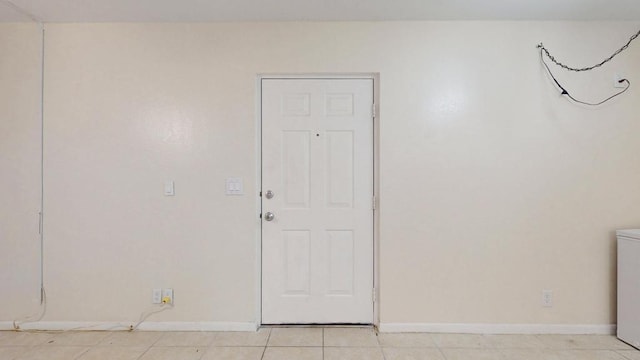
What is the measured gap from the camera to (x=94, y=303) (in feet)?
8.24

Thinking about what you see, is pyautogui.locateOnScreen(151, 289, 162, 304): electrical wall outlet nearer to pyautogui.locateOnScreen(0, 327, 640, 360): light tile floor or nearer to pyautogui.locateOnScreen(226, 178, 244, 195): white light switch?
pyautogui.locateOnScreen(0, 327, 640, 360): light tile floor

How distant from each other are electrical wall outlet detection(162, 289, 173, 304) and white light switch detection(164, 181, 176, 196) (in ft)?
2.38

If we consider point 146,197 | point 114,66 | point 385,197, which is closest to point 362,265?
point 385,197

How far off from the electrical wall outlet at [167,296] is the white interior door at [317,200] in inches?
26.9

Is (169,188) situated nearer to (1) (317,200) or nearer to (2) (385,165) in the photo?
(1) (317,200)

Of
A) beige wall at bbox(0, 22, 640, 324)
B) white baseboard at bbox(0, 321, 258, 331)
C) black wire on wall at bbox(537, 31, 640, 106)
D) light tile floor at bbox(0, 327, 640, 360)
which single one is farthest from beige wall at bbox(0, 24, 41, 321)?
black wire on wall at bbox(537, 31, 640, 106)

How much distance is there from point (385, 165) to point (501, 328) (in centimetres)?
146

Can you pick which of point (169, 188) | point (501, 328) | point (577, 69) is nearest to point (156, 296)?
point (169, 188)

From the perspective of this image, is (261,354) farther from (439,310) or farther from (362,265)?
(439,310)

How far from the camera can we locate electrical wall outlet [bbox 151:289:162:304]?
8.23 feet

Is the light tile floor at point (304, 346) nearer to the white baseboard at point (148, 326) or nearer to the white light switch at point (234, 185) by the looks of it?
the white baseboard at point (148, 326)

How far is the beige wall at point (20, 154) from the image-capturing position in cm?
251

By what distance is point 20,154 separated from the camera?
251cm

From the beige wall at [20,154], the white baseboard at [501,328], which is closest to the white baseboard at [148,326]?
the beige wall at [20,154]
